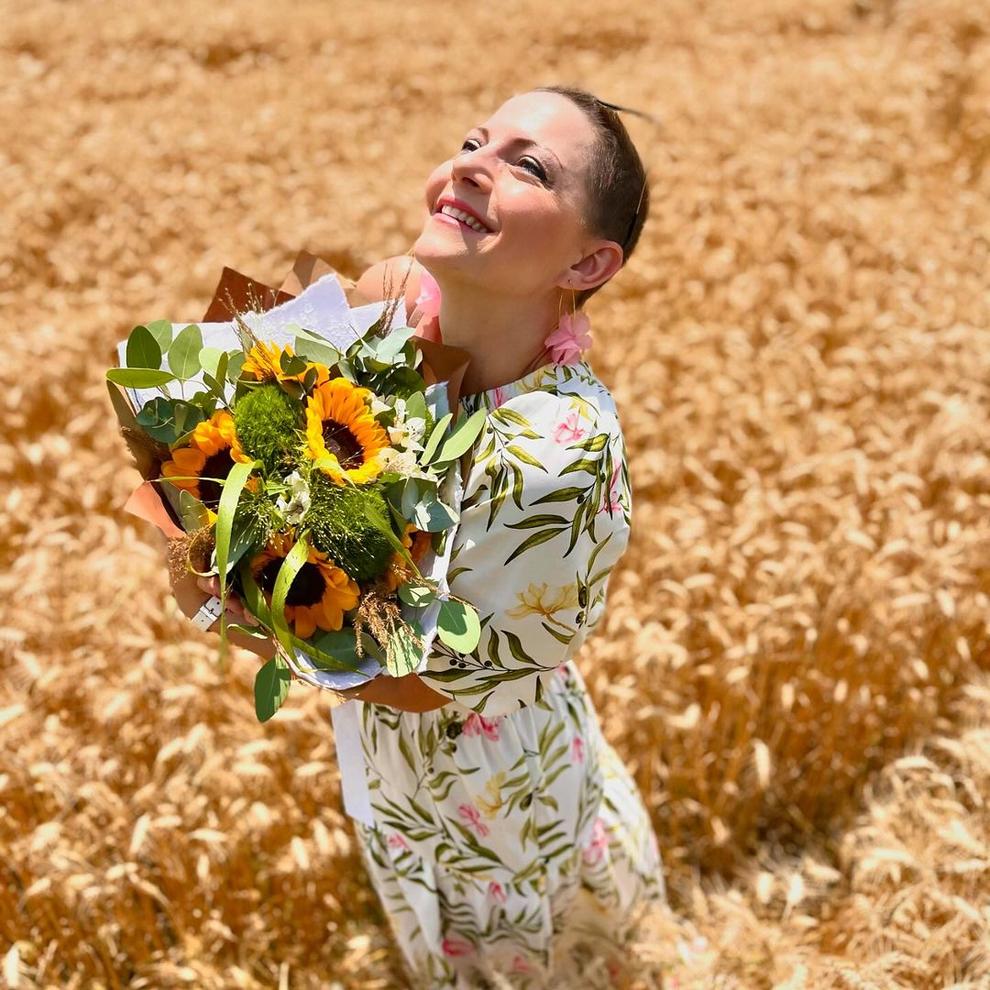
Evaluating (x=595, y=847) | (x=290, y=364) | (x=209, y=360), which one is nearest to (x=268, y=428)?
(x=290, y=364)

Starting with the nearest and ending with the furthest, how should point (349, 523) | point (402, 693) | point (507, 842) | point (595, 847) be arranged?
point (349, 523) < point (402, 693) < point (507, 842) < point (595, 847)

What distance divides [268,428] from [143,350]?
269 millimetres

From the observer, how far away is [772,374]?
461cm

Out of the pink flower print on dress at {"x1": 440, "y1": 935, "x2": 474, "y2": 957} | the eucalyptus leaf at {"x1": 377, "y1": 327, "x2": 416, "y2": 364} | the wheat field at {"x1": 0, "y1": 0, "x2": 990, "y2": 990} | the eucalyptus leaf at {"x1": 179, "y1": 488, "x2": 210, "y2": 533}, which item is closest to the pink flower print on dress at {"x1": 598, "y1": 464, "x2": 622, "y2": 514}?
the eucalyptus leaf at {"x1": 377, "y1": 327, "x2": 416, "y2": 364}

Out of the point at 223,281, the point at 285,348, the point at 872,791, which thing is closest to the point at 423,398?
the point at 285,348

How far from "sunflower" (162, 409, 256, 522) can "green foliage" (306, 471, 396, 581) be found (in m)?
0.12

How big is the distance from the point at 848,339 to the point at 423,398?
13.6 ft

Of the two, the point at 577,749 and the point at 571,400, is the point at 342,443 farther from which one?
the point at 577,749

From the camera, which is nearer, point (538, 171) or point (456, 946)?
point (538, 171)

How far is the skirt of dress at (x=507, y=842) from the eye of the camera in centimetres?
206

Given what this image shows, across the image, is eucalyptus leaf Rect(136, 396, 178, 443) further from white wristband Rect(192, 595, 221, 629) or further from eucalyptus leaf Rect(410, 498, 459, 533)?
eucalyptus leaf Rect(410, 498, 459, 533)

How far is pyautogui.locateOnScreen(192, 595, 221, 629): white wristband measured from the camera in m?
1.56

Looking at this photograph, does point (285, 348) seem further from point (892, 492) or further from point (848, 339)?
point (848, 339)

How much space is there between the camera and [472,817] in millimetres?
2102
